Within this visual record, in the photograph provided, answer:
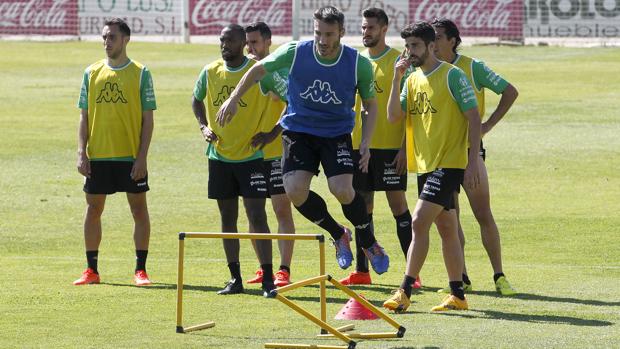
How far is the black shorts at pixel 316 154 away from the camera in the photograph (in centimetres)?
1032

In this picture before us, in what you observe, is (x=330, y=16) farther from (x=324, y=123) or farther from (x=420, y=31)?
(x=324, y=123)

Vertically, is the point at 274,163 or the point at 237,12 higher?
the point at 274,163

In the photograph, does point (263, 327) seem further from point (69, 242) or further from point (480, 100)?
point (69, 242)

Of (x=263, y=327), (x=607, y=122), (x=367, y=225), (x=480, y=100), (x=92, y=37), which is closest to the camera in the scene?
(x=263, y=327)

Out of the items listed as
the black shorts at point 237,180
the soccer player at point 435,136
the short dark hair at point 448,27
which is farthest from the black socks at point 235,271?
the short dark hair at point 448,27

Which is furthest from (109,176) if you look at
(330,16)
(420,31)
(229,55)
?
(420,31)

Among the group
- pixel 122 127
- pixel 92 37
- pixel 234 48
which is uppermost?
pixel 234 48

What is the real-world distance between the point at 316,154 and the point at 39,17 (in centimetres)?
3872

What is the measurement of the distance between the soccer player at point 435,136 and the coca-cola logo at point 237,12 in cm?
3680

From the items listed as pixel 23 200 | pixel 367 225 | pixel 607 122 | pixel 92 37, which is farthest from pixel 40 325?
pixel 92 37

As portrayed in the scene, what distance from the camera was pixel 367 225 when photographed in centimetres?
1055

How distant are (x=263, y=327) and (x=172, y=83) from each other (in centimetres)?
2428

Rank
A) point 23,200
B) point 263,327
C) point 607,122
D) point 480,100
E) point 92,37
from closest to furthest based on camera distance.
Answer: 1. point 263,327
2. point 480,100
3. point 23,200
4. point 607,122
5. point 92,37

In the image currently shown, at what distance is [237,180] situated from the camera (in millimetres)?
11766
